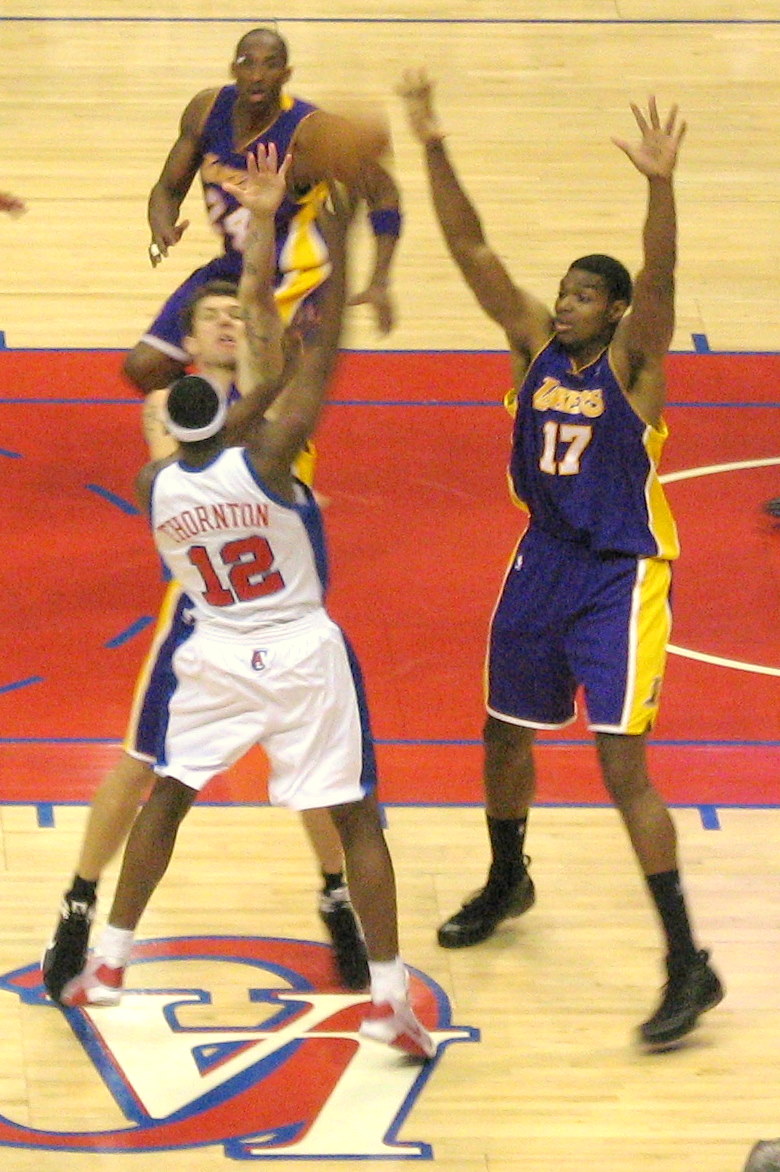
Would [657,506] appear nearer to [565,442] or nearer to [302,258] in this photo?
[565,442]

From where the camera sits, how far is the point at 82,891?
5293 mm

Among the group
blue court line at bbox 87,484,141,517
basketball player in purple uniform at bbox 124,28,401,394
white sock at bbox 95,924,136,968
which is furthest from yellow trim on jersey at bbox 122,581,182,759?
blue court line at bbox 87,484,141,517

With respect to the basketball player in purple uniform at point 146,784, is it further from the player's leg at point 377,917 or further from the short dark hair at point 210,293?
the player's leg at point 377,917

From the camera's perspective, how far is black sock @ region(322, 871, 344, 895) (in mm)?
5473

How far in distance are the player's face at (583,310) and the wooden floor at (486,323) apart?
1636 mm

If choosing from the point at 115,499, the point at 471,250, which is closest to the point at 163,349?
the point at 115,499

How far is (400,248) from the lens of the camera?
9820 millimetres

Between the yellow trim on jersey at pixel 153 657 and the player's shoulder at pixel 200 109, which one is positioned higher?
the player's shoulder at pixel 200 109

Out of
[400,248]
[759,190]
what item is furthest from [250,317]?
[759,190]

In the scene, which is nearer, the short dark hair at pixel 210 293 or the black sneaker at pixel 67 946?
the black sneaker at pixel 67 946

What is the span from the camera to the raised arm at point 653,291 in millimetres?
5105

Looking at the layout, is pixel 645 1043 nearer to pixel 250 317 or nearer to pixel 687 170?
pixel 250 317

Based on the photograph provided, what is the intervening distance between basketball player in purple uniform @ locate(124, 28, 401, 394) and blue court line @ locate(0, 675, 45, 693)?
1.04 meters

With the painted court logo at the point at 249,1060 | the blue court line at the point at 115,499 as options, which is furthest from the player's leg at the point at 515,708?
the blue court line at the point at 115,499
